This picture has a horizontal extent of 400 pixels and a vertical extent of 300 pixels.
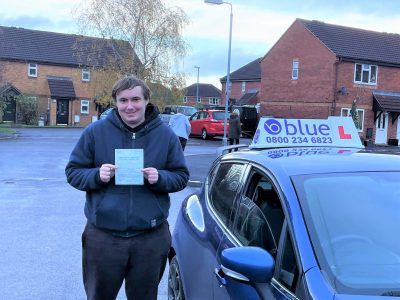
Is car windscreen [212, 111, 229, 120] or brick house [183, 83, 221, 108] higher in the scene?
brick house [183, 83, 221, 108]

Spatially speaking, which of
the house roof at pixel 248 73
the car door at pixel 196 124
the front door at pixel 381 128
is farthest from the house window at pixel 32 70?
the front door at pixel 381 128

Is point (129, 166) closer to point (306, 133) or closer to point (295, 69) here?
point (306, 133)

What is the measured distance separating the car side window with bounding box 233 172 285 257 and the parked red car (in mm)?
26612

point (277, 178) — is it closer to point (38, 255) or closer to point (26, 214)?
point (38, 255)

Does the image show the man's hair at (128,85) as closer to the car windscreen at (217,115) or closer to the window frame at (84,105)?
the car windscreen at (217,115)

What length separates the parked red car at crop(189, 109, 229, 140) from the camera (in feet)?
97.5

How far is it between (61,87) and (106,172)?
144 ft

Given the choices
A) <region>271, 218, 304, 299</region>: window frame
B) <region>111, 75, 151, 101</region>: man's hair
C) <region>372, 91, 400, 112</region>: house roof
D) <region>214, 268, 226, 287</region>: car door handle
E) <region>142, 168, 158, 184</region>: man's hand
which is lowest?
<region>214, 268, 226, 287</region>: car door handle

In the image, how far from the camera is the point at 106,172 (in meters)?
2.97

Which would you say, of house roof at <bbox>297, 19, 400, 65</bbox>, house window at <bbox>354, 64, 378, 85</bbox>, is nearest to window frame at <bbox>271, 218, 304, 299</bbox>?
house roof at <bbox>297, 19, 400, 65</bbox>

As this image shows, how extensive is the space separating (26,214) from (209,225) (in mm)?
5444

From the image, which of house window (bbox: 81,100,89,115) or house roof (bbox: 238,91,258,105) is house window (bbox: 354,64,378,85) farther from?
house window (bbox: 81,100,89,115)

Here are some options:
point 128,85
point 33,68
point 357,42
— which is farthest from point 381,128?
point 128,85

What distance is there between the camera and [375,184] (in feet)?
8.98
